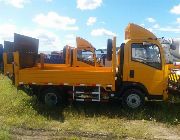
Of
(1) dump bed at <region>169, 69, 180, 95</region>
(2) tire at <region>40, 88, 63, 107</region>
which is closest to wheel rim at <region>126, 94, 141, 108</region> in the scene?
(1) dump bed at <region>169, 69, 180, 95</region>

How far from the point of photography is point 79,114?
42.2ft

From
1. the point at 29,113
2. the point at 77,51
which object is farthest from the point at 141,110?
the point at 77,51

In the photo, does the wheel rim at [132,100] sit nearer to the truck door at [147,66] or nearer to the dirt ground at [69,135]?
the truck door at [147,66]

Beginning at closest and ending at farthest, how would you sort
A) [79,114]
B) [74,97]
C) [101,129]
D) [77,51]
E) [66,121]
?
[101,129], [66,121], [79,114], [74,97], [77,51]

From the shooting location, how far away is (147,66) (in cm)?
1305

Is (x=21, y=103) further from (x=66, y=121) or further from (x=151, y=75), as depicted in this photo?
(x=151, y=75)

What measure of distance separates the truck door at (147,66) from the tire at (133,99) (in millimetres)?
339

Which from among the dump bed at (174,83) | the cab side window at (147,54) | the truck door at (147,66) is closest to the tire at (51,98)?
the truck door at (147,66)

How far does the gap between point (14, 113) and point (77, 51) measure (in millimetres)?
6133

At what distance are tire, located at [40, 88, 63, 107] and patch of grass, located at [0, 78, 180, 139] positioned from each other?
0.83 ft

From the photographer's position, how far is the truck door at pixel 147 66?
1305 cm

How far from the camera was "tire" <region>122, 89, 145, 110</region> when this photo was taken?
13.2m

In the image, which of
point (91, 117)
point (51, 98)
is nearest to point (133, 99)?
point (91, 117)

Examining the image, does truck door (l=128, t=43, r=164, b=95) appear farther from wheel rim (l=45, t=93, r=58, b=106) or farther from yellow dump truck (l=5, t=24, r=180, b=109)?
wheel rim (l=45, t=93, r=58, b=106)
